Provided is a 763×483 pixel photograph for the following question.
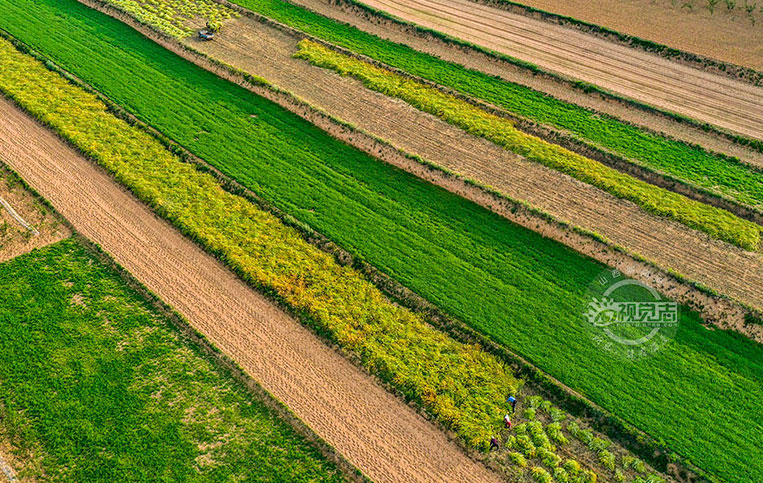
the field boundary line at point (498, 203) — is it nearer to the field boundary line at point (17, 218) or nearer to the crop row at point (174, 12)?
the crop row at point (174, 12)

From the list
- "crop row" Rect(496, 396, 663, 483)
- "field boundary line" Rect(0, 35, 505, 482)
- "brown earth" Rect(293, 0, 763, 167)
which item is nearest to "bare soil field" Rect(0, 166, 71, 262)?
"field boundary line" Rect(0, 35, 505, 482)

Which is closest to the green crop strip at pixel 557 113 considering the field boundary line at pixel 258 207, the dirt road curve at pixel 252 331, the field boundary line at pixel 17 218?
the field boundary line at pixel 258 207

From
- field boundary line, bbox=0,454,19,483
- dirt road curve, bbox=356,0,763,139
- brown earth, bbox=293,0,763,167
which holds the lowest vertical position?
field boundary line, bbox=0,454,19,483

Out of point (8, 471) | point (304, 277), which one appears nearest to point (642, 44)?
point (304, 277)

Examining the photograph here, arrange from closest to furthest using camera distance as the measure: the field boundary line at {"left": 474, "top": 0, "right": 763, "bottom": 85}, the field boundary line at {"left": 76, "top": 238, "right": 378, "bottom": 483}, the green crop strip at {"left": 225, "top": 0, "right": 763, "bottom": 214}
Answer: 1. the field boundary line at {"left": 76, "top": 238, "right": 378, "bottom": 483}
2. the green crop strip at {"left": 225, "top": 0, "right": 763, "bottom": 214}
3. the field boundary line at {"left": 474, "top": 0, "right": 763, "bottom": 85}

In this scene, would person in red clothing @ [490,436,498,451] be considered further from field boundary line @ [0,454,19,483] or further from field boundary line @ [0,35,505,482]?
field boundary line @ [0,454,19,483]

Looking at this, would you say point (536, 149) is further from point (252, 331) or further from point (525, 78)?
point (252, 331)

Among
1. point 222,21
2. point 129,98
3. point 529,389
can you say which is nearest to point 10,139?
point 129,98
